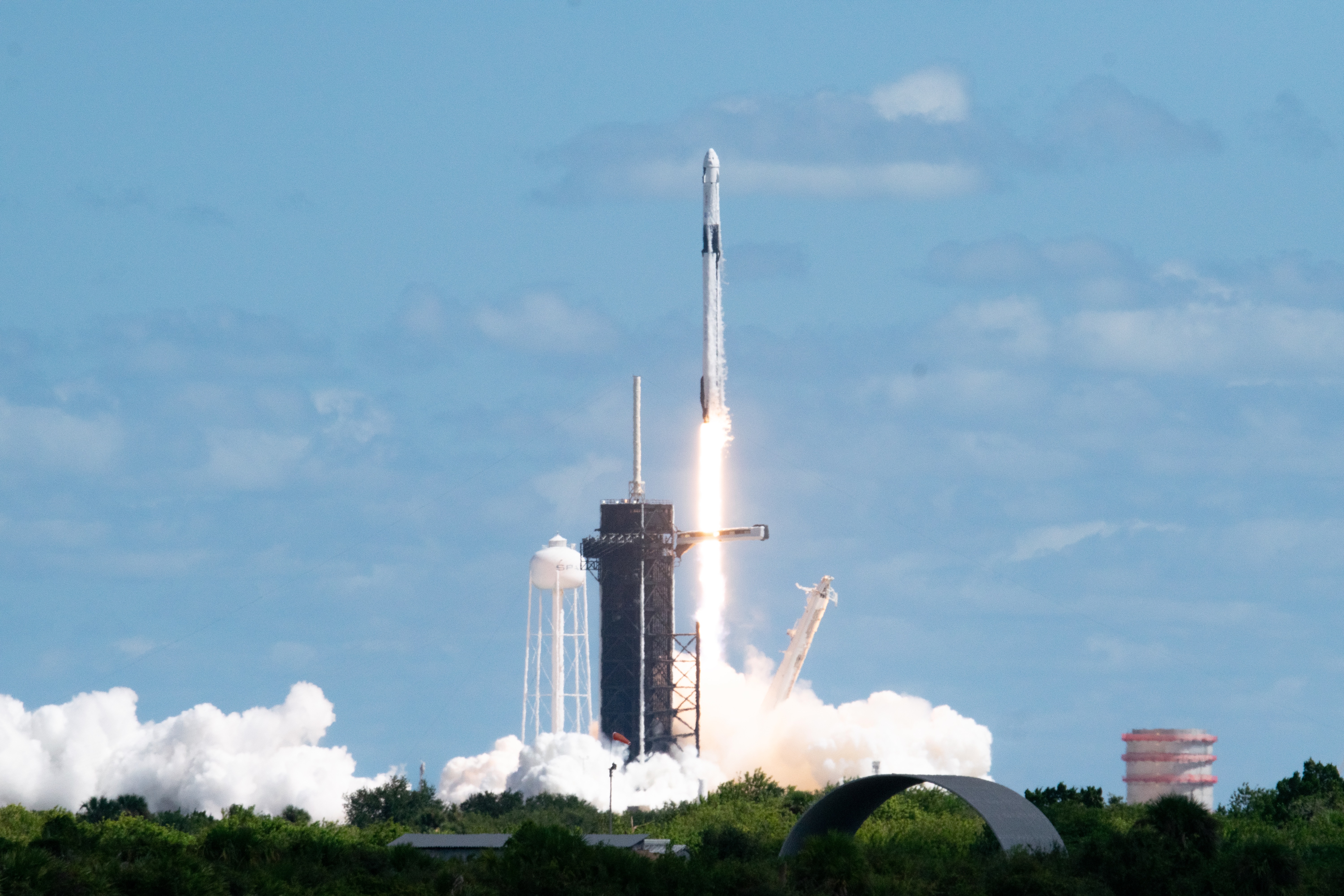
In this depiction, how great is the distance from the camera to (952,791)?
76438 mm

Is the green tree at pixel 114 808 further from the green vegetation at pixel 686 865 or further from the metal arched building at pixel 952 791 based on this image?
the metal arched building at pixel 952 791

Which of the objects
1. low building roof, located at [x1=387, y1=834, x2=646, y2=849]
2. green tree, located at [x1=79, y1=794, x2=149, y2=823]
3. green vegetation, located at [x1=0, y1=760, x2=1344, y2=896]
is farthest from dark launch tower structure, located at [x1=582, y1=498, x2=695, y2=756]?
low building roof, located at [x1=387, y1=834, x2=646, y2=849]

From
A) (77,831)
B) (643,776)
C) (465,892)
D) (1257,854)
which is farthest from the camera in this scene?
(643,776)

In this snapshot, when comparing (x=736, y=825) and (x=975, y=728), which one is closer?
(x=736, y=825)

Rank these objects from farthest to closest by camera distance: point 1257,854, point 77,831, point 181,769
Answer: point 181,769 → point 77,831 → point 1257,854

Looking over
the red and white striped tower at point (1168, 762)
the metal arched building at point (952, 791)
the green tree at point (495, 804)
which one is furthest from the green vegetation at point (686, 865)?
the red and white striped tower at point (1168, 762)

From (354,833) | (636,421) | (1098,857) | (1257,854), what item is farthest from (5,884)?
(636,421)

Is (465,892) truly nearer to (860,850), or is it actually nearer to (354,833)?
(860,850)

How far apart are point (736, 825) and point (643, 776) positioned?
27.5 metres

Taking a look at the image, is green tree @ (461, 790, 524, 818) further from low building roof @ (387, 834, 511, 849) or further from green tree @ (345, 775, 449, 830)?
low building roof @ (387, 834, 511, 849)

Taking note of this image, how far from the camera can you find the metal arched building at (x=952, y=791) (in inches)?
2886

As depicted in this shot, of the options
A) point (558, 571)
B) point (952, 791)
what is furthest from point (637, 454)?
point (952, 791)

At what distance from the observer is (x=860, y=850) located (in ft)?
243

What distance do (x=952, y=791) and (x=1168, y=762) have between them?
9887 cm
